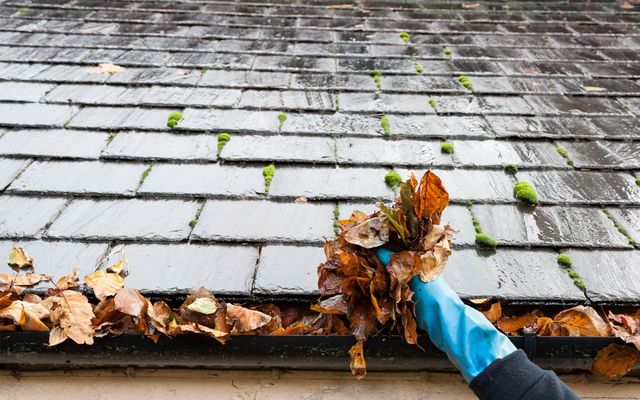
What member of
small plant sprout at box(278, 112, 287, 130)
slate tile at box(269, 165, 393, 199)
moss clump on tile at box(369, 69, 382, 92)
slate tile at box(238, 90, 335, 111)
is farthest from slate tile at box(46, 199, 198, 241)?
moss clump on tile at box(369, 69, 382, 92)

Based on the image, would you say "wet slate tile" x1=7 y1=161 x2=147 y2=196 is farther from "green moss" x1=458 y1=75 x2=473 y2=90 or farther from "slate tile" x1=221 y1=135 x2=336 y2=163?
"green moss" x1=458 y1=75 x2=473 y2=90

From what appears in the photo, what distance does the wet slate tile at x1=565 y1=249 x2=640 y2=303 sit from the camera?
2.15 metres

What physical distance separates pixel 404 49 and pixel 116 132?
8.67ft

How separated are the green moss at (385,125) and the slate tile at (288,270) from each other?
1.19 meters

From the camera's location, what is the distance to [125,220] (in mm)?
2459

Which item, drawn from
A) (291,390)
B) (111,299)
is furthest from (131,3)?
(291,390)

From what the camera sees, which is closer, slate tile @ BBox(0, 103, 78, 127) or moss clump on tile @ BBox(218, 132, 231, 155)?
moss clump on tile @ BBox(218, 132, 231, 155)

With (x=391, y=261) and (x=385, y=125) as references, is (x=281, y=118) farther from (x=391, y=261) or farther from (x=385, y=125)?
(x=391, y=261)

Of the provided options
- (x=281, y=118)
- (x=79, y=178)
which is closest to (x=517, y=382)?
(x=281, y=118)

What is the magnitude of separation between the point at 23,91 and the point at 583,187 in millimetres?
3766

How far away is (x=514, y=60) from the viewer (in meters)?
4.37

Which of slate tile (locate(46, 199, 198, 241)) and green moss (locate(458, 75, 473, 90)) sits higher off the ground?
green moss (locate(458, 75, 473, 90))

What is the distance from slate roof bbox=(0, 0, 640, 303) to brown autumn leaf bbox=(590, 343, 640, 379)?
22 centimetres

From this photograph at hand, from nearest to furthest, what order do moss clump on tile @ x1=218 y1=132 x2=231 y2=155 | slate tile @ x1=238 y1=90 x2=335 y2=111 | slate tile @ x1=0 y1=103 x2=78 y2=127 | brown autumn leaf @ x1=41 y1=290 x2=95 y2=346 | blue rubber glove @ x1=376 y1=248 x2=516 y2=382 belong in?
1. blue rubber glove @ x1=376 y1=248 x2=516 y2=382
2. brown autumn leaf @ x1=41 y1=290 x2=95 y2=346
3. moss clump on tile @ x1=218 y1=132 x2=231 y2=155
4. slate tile @ x1=0 y1=103 x2=78 y2=127
5. slate tile @ x1=238 y1=90 x2=335 y2=111
